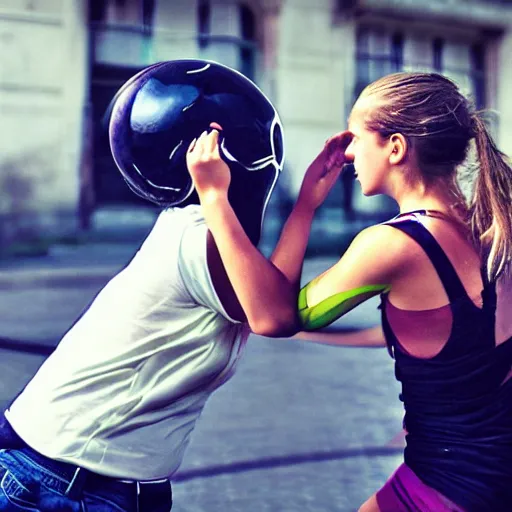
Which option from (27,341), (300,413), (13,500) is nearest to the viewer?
(13,500)

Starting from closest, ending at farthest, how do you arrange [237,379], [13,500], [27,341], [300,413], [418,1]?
[13,500], [27,341], [237,379], [300,413], [418,1]

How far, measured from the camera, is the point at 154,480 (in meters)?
1.19

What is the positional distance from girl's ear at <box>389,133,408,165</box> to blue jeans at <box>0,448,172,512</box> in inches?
25.0

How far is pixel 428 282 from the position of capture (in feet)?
3.79

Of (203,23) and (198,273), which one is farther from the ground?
(203,23)

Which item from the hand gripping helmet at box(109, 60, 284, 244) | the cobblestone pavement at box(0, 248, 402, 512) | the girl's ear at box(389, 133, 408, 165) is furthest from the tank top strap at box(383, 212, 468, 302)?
the cobblestone pavement at box(0, 248, 402, 512)

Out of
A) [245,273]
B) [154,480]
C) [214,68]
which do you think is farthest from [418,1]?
[154,480]

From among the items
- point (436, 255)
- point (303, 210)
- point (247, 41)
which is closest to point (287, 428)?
point (247, 41)

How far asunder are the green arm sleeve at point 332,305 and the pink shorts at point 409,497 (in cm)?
28

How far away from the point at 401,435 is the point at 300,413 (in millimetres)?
309

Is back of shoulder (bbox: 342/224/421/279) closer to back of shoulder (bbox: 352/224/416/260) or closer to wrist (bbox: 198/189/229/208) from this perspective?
back of shoulder (bbox: 352/224/416/260)

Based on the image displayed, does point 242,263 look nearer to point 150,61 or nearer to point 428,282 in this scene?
point 428,282

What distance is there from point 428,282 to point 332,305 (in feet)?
0.48

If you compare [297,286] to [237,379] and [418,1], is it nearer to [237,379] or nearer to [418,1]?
[237,379]
